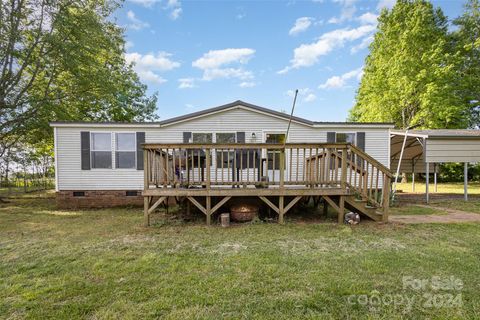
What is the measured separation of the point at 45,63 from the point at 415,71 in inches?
764

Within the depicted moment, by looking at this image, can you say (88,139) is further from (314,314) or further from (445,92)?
(445,92)

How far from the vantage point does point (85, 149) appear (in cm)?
739

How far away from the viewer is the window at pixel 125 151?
750 cm

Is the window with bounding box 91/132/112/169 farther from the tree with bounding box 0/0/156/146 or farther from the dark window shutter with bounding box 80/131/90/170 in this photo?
the tree with bounding box 0/0/156/146

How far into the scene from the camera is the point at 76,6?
29.7ft

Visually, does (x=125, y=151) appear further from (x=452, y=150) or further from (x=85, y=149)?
(x=452, y=150)

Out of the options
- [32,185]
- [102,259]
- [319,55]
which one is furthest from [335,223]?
[32,185]

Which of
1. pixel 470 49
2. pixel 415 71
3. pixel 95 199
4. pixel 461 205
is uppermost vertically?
pixel 470 49

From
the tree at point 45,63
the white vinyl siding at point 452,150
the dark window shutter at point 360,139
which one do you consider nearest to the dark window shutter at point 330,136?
the dark window shutter at point 360,139

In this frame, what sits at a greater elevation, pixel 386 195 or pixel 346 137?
pixel 346 137

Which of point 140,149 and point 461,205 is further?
point 140,149

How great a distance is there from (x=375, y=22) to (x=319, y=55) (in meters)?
5.24

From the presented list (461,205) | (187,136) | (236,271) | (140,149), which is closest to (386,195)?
(236,271)

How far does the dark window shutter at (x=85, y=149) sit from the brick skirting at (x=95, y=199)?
3.01 feet
